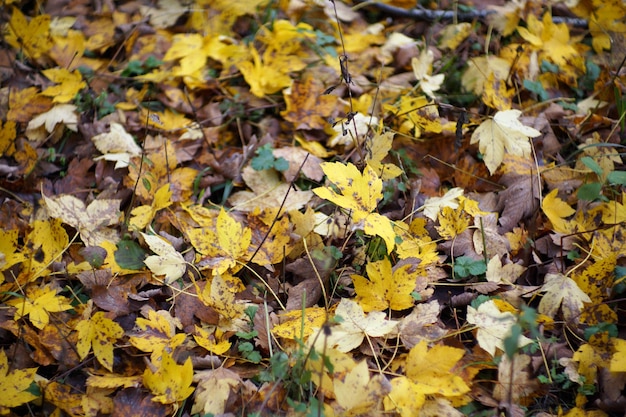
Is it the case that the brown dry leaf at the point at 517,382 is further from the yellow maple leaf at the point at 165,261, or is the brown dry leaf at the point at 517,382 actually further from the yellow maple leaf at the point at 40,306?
the yellow maple leaf at the point at 40,306

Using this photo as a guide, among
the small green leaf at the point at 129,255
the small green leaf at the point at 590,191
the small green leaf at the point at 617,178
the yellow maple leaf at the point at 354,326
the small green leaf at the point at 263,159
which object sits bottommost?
the small green leaf at the point at 129,255

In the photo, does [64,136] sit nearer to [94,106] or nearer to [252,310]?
[94,106]

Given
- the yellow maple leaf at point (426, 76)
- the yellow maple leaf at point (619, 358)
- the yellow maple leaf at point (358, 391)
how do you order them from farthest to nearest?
the yellow maple leaf at point (426, 76) < the yellow maple leaf at point (619, 358) < the yellow maple leaf at point (358, 391)

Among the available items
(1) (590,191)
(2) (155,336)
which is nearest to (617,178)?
(1) (590,191)

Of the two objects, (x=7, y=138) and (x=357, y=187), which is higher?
(x=357, y=187)

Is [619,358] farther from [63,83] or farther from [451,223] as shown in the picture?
[63,83]

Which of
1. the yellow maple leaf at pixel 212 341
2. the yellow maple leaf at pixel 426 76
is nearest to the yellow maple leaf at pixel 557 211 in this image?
the yellow maple leaf at pixel 426 76
